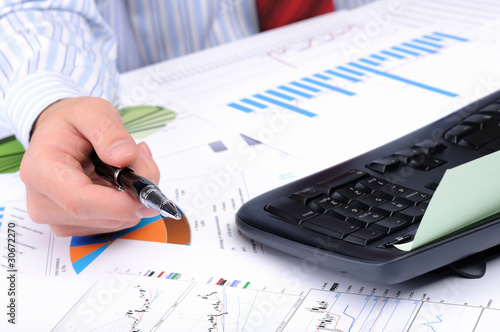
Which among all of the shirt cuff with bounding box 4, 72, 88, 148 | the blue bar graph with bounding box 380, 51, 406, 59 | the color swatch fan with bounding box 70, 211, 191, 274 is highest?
the shirt cuff with bounding box 4, 72, 88, 148

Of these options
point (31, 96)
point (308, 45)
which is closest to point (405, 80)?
point (308, 45)

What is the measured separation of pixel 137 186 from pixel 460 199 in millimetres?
214

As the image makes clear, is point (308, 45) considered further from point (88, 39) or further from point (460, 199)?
point (460, 199)

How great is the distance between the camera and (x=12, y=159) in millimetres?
619

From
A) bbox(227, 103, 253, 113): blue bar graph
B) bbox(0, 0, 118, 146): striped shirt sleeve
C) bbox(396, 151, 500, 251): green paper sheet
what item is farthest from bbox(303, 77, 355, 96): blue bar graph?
bbox(396, 151, 500, 251): green paper sheet

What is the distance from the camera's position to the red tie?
3.24 feet

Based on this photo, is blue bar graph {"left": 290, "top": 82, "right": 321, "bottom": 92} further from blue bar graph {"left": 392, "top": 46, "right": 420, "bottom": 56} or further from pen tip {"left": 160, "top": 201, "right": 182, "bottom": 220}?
pen tip {"left": 160, "top": 201, "right": 182, "bottom": 220}

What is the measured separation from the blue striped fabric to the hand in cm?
10

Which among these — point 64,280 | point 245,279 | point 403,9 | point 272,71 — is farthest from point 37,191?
point 403,9

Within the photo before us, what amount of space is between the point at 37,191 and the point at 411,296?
0.29m

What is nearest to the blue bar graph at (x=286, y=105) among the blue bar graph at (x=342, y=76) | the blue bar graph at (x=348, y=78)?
the blue bar graph at (x=348, y=78)

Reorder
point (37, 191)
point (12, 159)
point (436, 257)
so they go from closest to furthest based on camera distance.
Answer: point (436, 257)
point (37, 191)
point (12, 159)

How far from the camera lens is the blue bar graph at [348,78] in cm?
70

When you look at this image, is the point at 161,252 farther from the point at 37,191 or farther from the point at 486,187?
the point at 486,187
